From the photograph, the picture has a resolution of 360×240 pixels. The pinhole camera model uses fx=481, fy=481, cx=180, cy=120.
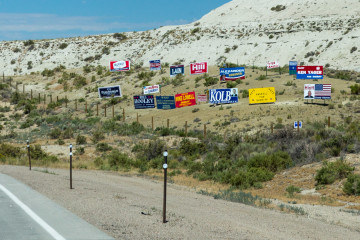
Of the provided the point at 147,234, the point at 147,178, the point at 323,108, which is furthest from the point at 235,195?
the point at 323,108

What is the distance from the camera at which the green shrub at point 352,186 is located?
1691 centimetres

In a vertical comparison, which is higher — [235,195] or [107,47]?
[107,47]

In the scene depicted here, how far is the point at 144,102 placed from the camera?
5519 cm

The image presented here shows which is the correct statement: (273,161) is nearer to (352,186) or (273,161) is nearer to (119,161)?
(352,186)

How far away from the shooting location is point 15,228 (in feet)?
29.3

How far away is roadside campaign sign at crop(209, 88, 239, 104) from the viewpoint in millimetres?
49375

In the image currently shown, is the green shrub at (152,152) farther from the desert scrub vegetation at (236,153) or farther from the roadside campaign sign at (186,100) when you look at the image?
Answer: the roadside campaign sign at (186,100)

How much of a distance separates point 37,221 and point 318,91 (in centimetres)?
3840

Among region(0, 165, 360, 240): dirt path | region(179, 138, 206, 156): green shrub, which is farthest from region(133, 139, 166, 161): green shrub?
region(0, 165, 360, 240): dirt path

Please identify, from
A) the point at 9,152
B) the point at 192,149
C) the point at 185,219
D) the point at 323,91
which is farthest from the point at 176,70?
the point at 185,219

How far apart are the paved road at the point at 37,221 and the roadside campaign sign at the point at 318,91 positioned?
3558cm

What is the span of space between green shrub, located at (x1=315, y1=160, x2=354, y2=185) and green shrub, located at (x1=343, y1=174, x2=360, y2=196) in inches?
50.4

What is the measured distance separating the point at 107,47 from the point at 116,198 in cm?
9931

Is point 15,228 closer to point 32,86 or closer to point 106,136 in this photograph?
point 106,136
